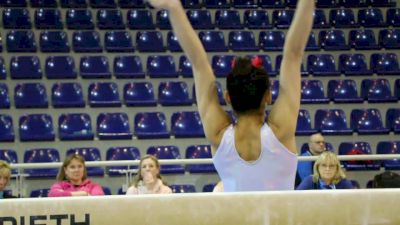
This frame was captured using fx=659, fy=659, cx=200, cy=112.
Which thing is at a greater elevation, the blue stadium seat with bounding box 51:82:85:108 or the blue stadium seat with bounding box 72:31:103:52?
the blue stadium seat with bounding box 72:31:103:52

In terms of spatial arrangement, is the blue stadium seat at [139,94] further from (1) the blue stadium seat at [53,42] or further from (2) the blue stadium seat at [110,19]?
(2) the blue stadium seat at [110,19]

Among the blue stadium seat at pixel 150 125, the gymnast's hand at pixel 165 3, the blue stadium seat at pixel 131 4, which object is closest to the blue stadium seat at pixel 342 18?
the blue stadium seat at pixel 131 4

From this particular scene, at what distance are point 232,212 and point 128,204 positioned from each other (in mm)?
342

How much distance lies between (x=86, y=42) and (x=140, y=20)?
3.67 ft

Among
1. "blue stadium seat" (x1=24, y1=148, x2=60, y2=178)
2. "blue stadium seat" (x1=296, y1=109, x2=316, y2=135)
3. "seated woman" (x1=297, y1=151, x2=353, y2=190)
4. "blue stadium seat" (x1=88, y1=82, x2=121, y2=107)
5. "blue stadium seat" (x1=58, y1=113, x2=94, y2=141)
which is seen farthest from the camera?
"blue stadium seat" (x1=88, y1=82, x2=121, y2=107)

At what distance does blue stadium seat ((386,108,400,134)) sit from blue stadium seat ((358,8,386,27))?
2.36 meters

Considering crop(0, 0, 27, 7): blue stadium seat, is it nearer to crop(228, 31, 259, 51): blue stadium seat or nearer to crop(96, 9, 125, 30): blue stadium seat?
crop(96, 9, 125, 30): blue stadium seat

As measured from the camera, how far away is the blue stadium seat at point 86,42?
34.1 feet

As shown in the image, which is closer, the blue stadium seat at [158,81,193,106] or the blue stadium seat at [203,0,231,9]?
the blue stadium seat at [158,81,193,106]

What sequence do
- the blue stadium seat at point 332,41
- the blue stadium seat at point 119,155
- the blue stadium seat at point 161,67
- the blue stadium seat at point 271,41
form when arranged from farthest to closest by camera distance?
the blue stadium seat at point 332,41 → the blue stadium seat at point 271,41 → the blue stadium seat at point 161,67 → the blue stadium seat at point 119,155

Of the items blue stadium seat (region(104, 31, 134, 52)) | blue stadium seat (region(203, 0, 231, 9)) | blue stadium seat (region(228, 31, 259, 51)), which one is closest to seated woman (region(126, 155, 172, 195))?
blue stadium seat (region(104, 31, 134, 52))

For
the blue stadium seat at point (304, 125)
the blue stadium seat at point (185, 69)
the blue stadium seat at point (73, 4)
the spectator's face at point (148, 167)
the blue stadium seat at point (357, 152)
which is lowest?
the blue stadium seat at point (357, 152)

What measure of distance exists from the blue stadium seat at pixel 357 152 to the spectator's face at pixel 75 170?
4.33 metres

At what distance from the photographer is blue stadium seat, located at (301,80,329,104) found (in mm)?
9953
